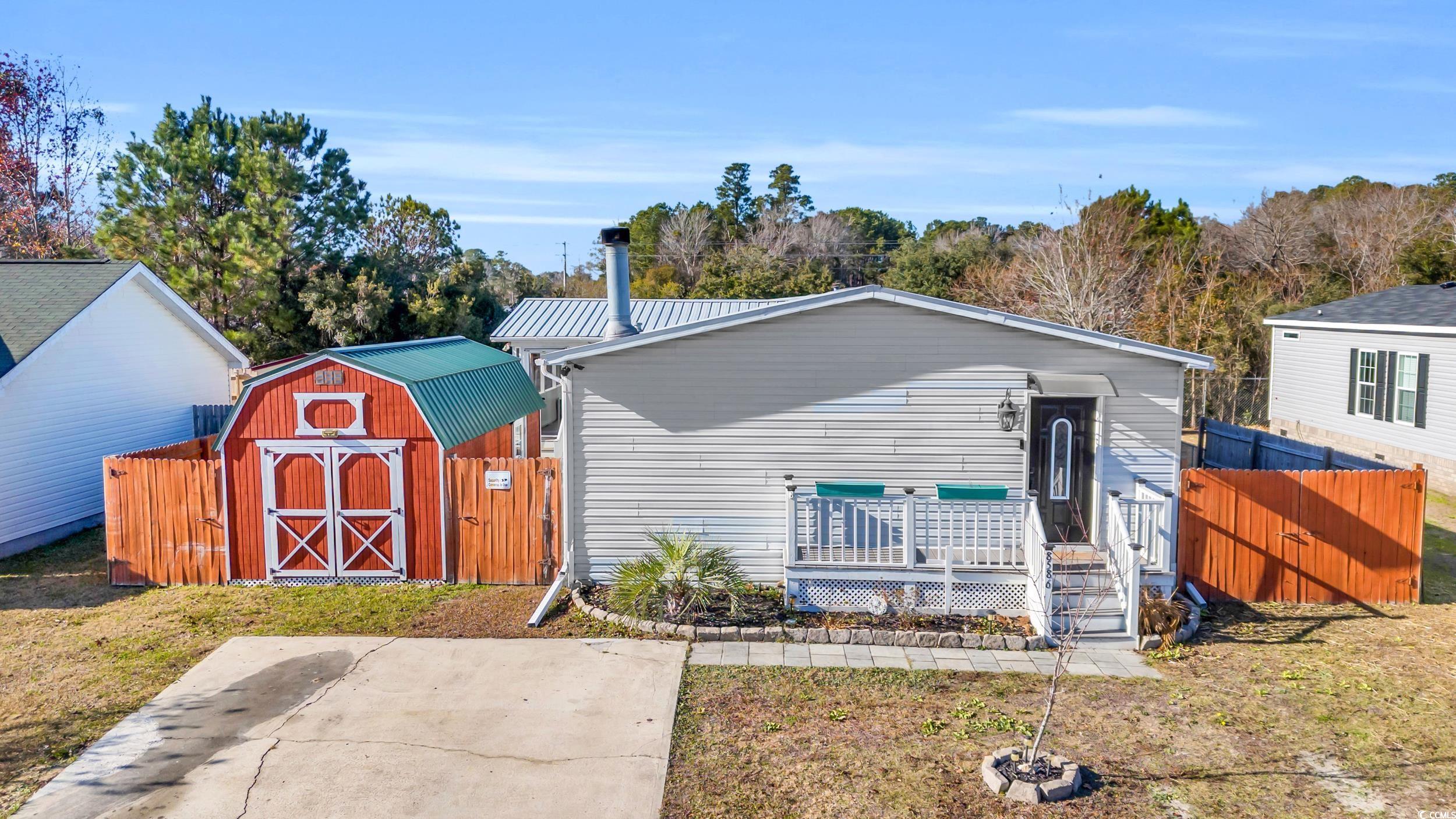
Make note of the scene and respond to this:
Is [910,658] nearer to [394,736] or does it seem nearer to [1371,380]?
[394,736]

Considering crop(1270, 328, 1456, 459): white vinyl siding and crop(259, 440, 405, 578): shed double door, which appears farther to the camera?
crop(1270, 328, 1456, 459): white vinyl siding

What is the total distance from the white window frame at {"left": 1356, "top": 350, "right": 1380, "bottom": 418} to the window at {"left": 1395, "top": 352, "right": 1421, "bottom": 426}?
1.74ft

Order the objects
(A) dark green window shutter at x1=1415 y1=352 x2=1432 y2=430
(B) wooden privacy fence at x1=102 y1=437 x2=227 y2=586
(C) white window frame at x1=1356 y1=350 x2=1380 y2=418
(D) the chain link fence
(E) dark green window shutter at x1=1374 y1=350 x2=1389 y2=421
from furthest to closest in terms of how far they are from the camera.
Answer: (D) the chain link fence → (C) white window frame at x1=1356 y1=350 x2=1380 y2=418 → (E) dark green window shutter at x1=1374 y1=350 x2=1389 y2=421 → (A) dark green window shutter at x1=1415 y1=352 x2=1432 y2=430 → (B) wooden privacy fence at x1=102 y1=437 x2=227 y2=586

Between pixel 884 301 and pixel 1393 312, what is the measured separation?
14.7 metres

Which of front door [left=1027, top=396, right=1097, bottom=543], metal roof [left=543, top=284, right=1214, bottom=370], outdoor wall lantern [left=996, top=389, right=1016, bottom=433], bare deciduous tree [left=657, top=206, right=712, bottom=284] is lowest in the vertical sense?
front door [left=1027, top=396, right=1097, bottom=543]

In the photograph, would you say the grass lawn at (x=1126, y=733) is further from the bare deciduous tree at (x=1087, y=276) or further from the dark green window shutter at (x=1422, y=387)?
the bare deciduous tree at (x=1087, y=276)

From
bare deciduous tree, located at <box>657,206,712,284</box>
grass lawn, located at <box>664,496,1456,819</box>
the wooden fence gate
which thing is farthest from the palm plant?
bare deciduous tree, located at <box>657,206,712,284</box>

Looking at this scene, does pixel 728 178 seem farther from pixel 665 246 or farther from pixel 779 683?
pixel 779 683

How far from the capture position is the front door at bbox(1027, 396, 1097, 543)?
10.5 metres

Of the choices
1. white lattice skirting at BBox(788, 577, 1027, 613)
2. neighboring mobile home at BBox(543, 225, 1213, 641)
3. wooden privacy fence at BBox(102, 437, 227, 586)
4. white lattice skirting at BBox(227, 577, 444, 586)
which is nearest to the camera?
white lattice skirting at BBox(788, 577, 1027, 613)

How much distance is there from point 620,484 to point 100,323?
417 inches

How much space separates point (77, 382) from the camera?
48.2 feet

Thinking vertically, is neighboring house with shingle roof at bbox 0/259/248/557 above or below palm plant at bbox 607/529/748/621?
above

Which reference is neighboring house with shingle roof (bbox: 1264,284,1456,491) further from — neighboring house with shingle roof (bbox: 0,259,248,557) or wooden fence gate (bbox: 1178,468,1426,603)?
neighboring house with shingle roof (bbox: 0,259,248,557)
